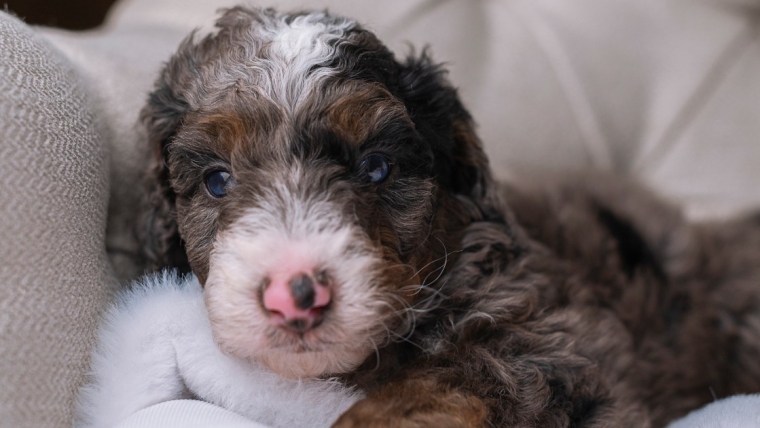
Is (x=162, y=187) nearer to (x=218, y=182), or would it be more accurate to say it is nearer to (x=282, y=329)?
(x=218, y=182)

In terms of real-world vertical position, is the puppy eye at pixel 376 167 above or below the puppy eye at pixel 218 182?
above

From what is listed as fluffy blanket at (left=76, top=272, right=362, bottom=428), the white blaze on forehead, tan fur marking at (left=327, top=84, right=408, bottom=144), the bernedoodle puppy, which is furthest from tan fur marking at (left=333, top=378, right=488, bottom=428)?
the white blaze on forehead

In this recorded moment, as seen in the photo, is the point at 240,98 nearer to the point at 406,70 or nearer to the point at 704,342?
the point at 406,70

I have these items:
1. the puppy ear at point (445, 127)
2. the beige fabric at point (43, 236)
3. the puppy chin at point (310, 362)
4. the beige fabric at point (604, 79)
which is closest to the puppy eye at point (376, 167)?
the puppy ear at point (445, 127)

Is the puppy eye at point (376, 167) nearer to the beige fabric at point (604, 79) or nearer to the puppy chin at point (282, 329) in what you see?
the puppy chin at point (282, 329)

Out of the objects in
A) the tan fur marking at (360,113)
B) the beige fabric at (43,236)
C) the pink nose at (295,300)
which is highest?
the tan fur marking at (360,113)

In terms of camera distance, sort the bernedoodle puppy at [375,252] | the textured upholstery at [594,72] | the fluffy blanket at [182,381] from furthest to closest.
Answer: the textured upholstery at [594,72] < the fluffy blanket at [182,381] < the bernedoodle puppy at [375,252]

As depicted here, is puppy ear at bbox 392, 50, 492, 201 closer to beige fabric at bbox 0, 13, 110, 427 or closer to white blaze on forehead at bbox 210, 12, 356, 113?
white blaze on forehead at bbox 210, 12, 356, 113
